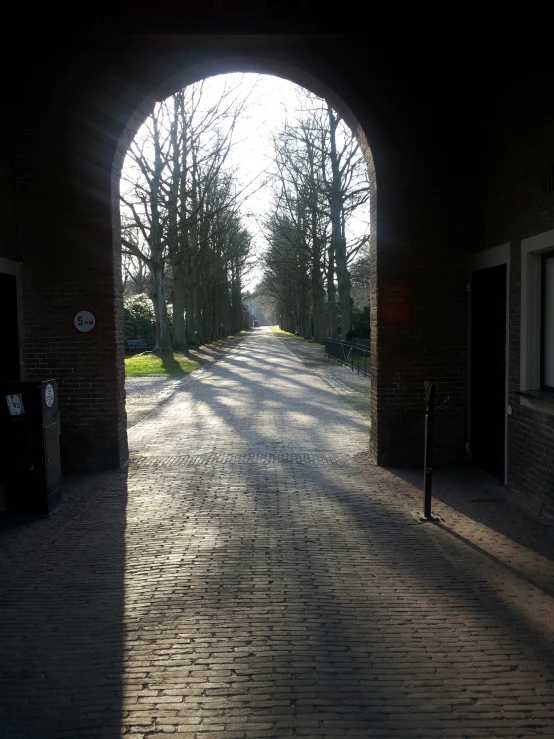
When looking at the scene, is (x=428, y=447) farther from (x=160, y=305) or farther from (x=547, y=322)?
(x=160, y=305)

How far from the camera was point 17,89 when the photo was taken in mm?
8617

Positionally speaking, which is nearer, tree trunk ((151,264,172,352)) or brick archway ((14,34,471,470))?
brick archway ((14,34,471,470))

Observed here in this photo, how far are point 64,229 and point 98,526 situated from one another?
4.20 meters

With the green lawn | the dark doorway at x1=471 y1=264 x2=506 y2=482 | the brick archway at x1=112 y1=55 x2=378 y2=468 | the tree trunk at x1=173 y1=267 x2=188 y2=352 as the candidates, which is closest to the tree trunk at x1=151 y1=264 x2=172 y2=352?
the green lawn

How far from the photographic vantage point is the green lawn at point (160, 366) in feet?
80.3

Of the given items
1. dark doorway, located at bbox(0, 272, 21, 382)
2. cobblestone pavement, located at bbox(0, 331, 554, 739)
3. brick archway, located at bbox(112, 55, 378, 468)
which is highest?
brick archway, located at bbox(112, 55, 378, 468)

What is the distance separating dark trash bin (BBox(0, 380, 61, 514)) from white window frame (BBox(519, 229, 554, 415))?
17.1ft

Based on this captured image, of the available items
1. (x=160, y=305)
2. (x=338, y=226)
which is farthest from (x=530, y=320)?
(x=160, y=305)

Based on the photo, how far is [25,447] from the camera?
6.89 metres

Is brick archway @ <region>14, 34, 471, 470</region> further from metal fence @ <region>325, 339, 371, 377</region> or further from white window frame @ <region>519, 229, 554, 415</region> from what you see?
metal fence @ <region>325, 339, 371, 377</region>

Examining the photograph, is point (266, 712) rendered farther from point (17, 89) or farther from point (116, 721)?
point (17, 89)

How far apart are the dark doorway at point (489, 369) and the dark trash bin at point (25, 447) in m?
5.36

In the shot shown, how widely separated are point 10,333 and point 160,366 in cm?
1769

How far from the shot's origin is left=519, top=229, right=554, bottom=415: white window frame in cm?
706
